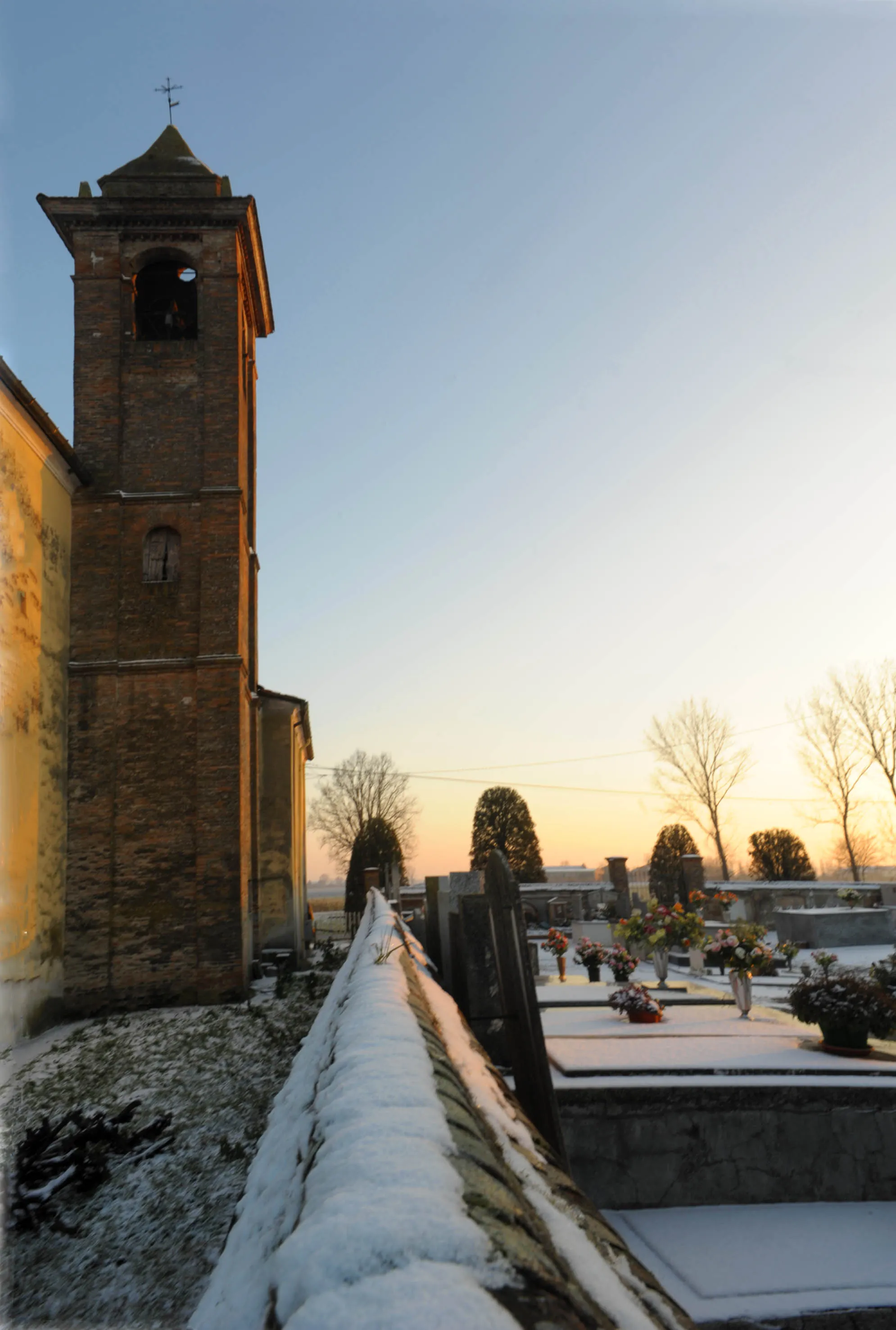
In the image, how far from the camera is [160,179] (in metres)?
16.6

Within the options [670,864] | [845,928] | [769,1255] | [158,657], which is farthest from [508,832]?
[769,1255]

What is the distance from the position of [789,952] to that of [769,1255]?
46.6ft

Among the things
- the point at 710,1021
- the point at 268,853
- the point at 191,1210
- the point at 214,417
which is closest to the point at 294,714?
the point at 268,853

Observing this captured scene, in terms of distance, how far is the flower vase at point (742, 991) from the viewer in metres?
9.55

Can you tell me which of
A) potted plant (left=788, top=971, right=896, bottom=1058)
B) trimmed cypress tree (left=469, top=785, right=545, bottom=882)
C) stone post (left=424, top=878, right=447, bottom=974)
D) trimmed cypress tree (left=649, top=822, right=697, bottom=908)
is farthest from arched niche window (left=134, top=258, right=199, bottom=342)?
trimmed cypress tree (left=469, top=785, right=545, bottom=882)

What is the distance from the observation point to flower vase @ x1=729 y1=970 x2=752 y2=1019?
955cm

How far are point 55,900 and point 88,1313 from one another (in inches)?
371

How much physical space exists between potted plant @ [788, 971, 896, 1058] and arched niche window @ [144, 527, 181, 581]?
1194cm

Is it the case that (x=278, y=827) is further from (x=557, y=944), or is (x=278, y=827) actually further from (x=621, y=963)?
(x=621, y=963)

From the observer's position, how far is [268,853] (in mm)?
18125

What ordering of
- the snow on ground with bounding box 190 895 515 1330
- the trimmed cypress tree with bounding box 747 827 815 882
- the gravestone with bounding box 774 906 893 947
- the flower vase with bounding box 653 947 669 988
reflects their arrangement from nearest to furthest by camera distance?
the snow on ground with bounding box 190 895 515 1330
the flower vase with bounding box 653 947 669 988
the gravestone with bounding box 774 906 893 947
the trimmed cypress tree with bounding box 747 827 815 882

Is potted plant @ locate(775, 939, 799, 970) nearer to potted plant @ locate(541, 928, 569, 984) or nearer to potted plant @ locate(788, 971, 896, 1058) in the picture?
potted plant @ locate(541, 928, 569, 984)

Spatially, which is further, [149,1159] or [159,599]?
[159,599]

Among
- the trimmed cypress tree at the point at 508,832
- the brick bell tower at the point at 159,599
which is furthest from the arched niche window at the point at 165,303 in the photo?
the trimmed cypress tree at the point at 508,832
